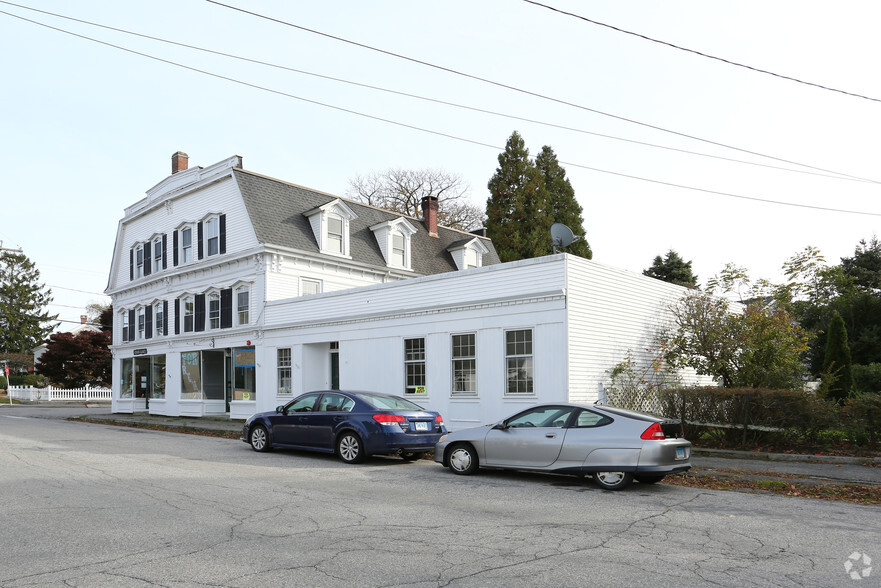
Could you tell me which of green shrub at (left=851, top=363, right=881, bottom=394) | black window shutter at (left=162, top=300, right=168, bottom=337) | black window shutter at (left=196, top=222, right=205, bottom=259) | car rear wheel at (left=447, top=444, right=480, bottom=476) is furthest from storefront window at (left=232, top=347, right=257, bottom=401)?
green shrub at (left=851, top=363, right=881, bottom=394)

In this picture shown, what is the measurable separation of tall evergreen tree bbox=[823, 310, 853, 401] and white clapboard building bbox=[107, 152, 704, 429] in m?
5.96

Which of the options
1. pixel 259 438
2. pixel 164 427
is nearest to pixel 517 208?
pixel 164 427

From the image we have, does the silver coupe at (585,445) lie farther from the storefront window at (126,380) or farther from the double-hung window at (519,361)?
the storefront window at (126,380)

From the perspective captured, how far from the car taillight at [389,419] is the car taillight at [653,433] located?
5.08m

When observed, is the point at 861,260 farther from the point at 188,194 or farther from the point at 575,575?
the point at 575,575

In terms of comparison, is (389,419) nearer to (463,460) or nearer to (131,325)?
(463,460)

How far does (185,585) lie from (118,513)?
3.45 metres

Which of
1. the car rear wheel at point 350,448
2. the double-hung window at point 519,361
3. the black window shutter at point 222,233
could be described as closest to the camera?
the car rear wheel at point 350,448

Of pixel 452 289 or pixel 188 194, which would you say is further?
pixel 188 194

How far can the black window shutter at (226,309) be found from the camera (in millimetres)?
27922

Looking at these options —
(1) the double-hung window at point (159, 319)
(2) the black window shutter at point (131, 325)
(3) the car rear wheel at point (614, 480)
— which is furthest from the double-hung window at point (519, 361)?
(2) the black window shutter at point (131, 325)

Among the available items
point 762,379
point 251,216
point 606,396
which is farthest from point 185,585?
point 251,216

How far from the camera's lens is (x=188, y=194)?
3062 cm

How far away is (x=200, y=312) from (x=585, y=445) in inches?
897
